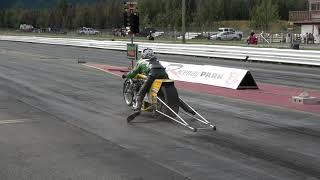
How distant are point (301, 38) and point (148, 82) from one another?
53127 mm

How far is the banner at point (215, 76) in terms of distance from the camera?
57.7 ft

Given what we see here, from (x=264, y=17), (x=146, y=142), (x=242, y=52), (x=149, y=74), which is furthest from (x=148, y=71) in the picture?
(x=264, y=17)

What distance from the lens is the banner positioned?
17.6 meters

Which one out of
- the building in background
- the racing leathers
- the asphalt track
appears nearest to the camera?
the asphalt track

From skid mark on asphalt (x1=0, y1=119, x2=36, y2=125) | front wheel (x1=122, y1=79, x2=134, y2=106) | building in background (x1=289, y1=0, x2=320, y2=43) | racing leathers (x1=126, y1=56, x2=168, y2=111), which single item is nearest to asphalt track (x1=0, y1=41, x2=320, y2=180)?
skid mark on asphalt (x1=0, y1=119, x2=36, y2=125)

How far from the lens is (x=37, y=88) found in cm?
1797

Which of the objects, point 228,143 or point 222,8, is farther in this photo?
point 222,8

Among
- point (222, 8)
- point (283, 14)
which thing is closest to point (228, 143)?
point (222, 8)

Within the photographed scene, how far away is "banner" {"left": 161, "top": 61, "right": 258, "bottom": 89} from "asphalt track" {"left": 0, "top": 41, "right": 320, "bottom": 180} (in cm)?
216

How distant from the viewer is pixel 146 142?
9359 millimetres

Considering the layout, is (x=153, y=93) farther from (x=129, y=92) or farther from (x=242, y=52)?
(x=242, y=52)

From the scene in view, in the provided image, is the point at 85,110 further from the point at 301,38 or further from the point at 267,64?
the point at 301,38

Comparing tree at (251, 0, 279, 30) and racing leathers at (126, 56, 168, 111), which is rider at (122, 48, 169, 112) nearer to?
racing leathers at (126, 56, 168, 111)

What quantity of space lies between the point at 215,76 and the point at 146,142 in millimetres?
9716
